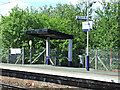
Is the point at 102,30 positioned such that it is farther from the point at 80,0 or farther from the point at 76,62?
the point at 80,0

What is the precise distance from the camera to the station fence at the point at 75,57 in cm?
1627

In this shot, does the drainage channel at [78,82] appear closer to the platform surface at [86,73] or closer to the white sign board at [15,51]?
the platform surface at [86,73]

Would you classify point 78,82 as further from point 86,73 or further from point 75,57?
point 75,57

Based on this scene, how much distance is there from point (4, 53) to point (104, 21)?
13.8 meters

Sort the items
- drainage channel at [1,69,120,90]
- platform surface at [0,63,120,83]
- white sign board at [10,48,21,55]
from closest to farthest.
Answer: drainage channel at [1,69,120,90] < platform surface at [0,63,120,83] < white sign board at [10,48,21,55]

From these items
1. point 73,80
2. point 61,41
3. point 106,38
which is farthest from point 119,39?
point 73,80

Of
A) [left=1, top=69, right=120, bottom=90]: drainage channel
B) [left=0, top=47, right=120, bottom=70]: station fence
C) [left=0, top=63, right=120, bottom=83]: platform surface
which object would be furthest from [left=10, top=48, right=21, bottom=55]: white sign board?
[left=1, top=69, right=120, bottom=90]: drainage channel

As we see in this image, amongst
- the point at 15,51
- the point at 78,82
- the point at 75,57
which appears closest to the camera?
the point at 78,82

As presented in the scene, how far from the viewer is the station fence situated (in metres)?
16.3

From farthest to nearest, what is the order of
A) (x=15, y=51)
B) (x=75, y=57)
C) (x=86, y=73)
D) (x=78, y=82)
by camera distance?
(x=15, y=51), (x=75, y=57), (x=86, y=73), (x=78, y=82)

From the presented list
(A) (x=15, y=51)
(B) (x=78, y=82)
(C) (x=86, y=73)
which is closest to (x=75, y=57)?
(A) (x=15, y=51)

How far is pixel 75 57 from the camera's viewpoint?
72.7ft

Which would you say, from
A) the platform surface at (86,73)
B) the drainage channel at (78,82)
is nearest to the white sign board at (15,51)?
the platform surface at (86,73)

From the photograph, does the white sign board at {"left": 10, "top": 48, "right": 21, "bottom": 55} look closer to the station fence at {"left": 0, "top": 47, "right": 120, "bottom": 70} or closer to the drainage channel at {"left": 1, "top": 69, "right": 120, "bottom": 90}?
the station fence at {"left": 0, "top": 47, "right": 120, "bottom": 70}
